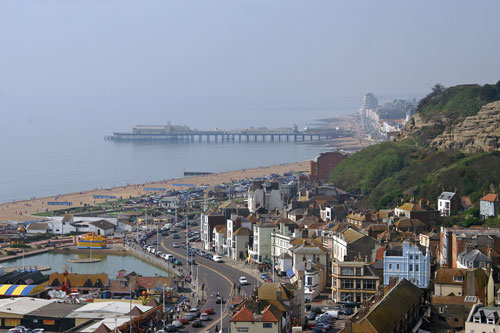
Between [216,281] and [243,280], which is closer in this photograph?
[243,280]

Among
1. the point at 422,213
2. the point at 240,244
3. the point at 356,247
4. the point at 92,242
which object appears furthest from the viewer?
the point at 92,242

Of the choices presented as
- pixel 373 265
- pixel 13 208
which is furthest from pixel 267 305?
pixel 13 208

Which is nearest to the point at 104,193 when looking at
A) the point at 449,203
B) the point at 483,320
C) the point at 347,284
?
the point at 449,203

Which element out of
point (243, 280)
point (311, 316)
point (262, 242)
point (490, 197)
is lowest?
point (243, 280)

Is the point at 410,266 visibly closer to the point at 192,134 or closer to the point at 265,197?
the point at 265,197

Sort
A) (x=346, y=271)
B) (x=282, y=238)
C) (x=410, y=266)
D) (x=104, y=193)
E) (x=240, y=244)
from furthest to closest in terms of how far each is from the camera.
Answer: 1. (x=104, y=193)
2. (x=240, y=244)
3. (x=282, y=238)
4. (x=346, y=271)
5. (x=410, y=266)

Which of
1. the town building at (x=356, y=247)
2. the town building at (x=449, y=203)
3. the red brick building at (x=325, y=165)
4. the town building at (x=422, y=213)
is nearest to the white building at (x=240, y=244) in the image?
the town building at (x=356, y=247)

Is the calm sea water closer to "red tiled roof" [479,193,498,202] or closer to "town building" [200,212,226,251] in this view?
"town building" [200,212,226,251]

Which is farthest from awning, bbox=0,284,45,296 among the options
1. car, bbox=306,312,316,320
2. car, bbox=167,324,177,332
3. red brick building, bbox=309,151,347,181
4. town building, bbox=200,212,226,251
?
red brick building, bbox=309,151,347,181

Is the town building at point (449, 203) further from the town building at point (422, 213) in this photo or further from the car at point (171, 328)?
the car at point (171, 328)
